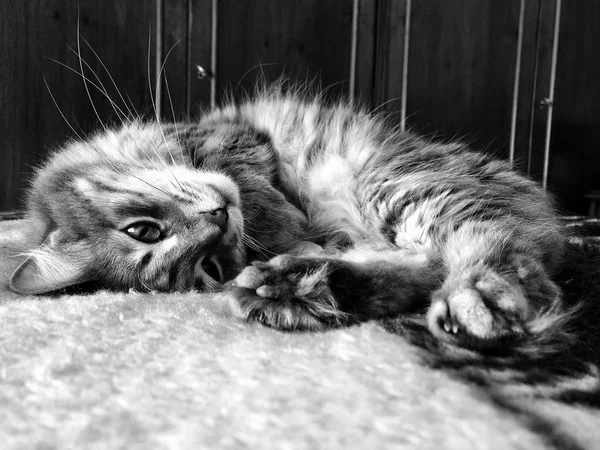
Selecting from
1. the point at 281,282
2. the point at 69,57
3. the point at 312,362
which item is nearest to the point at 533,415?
the point at 312,362

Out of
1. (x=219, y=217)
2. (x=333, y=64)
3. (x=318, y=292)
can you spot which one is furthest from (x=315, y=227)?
(x=333, y=64)

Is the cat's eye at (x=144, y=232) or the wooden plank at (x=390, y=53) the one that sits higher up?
the wooden plank at (x=390, y=53)

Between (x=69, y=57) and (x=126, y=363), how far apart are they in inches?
112

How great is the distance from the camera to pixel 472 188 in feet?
4.13

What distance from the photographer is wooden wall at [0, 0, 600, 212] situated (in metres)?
3.08

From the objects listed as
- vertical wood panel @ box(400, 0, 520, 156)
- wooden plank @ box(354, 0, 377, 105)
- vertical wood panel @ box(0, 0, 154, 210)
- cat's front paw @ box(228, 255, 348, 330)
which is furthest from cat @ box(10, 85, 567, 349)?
vertical wood panel @ box(400, 0, 520, 156)

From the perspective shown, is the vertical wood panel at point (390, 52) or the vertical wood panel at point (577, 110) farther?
the vertical wood panel at point (577, 110)

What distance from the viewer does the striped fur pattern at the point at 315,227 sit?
0.90 metres

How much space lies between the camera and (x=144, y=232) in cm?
125

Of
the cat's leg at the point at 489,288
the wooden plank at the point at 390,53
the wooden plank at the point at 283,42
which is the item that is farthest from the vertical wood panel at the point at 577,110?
the cat's leg at the point at 489,288

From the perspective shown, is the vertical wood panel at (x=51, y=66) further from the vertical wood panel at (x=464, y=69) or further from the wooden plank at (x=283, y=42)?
the vertical wood panel at (x=464, y=69)

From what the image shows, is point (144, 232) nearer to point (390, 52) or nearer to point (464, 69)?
point (390, 52)

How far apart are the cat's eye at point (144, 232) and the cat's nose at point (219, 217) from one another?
0.39 feet

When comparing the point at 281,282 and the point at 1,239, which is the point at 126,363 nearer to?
the point at 281,282
